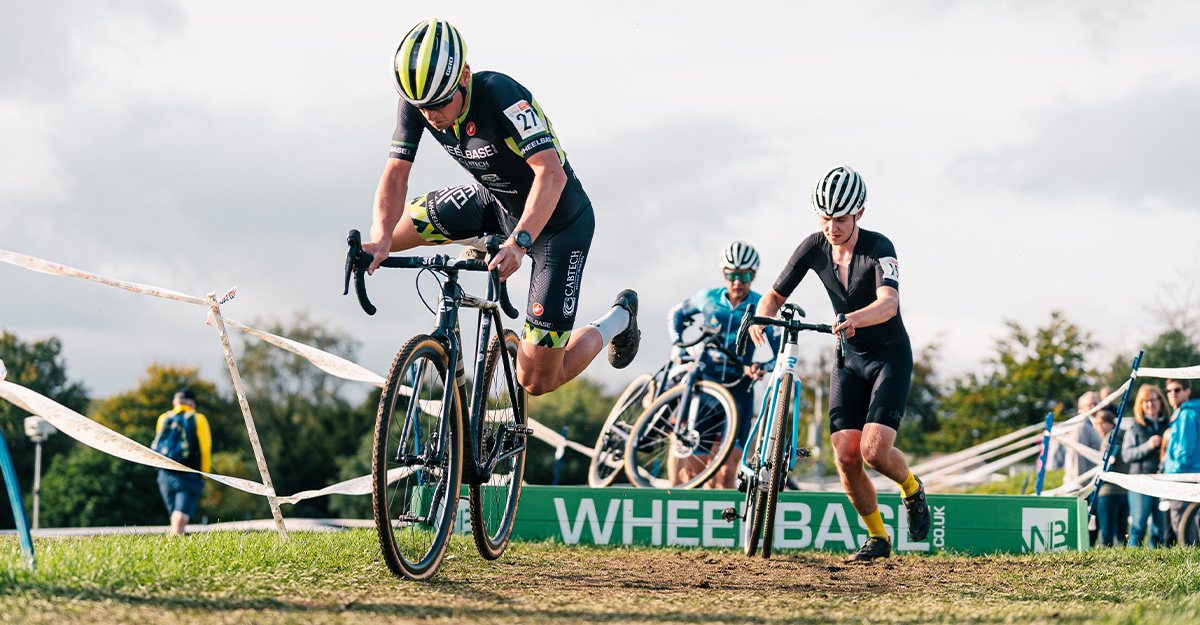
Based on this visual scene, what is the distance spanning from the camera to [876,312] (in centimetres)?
626

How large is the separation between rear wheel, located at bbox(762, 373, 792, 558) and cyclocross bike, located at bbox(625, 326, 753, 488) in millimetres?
2309

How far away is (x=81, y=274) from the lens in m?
5.67

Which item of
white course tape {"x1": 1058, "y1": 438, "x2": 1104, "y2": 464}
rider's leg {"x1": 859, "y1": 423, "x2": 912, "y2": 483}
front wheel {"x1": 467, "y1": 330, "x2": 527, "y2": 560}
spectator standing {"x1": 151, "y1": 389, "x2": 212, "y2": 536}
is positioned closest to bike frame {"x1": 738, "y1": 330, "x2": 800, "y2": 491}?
rider's leg {"x1": 859, "y1": 423, "x2": 912, "y2": 483}

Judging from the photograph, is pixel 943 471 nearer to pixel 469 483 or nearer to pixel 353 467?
pixel 469 483

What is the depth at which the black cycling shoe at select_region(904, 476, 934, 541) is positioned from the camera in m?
6.96

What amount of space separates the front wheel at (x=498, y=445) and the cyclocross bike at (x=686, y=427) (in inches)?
125

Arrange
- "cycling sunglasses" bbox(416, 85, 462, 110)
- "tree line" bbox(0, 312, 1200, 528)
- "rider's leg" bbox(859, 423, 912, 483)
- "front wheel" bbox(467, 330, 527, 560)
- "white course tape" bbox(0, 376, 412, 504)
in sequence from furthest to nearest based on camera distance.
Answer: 1. "tree line" bbox(0, 312, 1200, 528)
2. "rider's leg" bbox(859, 423, 912, 483)
3. "front wheel" bbox(467, 330, 527, 560)
4. "white course tape" bbox(0, 376, 412, 504)
5. "cycling sunglasses" bbox(416, 85, 462, 110)

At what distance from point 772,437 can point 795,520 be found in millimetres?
1541

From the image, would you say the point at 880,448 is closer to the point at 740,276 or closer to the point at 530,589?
the point at 530,589

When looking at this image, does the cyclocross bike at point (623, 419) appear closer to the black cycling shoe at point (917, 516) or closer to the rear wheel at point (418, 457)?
the black cycling shoe at point (917, 516)

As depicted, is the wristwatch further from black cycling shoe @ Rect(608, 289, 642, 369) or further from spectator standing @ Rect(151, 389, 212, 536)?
spectator standing @ Rect(151, 389, 212, 536)

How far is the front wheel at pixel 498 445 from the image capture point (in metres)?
5.35

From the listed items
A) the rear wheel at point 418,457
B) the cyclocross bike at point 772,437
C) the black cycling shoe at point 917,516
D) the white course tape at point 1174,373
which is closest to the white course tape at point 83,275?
the rear wheel at point 418,457

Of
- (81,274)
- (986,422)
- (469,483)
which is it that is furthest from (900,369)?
(986,422)
